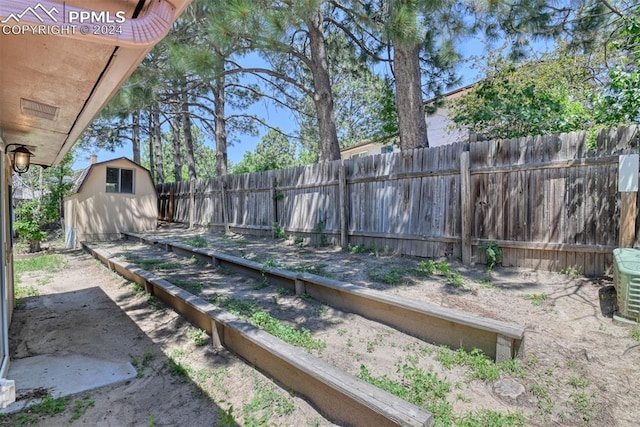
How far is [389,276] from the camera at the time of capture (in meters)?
4.52

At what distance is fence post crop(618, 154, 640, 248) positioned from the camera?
12.0 ft

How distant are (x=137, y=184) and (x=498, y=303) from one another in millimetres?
12764

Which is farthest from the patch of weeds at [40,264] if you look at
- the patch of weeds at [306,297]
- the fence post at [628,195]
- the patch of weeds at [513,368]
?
the fence post at [628,195]

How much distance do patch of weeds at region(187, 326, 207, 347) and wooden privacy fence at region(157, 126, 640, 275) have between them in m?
3.59

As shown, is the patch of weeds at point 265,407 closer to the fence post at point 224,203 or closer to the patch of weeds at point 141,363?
the patch of weeds at point 141,363

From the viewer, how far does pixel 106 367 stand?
3.00m

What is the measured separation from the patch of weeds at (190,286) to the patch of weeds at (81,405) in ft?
6.46

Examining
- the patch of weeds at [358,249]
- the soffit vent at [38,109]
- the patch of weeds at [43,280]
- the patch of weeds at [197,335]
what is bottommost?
the patch of weeds at [43,280]

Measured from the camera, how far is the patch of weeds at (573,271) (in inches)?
162

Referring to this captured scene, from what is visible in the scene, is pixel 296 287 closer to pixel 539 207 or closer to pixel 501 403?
pixel 501 403

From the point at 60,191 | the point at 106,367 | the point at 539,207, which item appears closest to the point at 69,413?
the point at 106,367

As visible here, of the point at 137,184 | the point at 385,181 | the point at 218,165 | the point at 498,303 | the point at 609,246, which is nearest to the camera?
the point at 498,303

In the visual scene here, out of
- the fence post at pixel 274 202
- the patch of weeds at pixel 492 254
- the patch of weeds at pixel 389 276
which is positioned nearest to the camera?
the patch of weeds at pixel 389 276

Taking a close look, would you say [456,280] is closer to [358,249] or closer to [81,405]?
[358,249]
